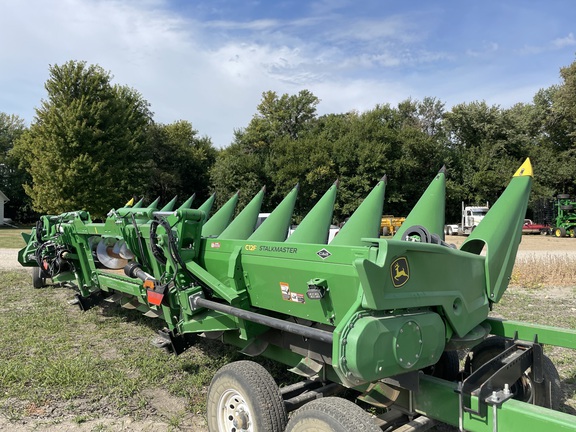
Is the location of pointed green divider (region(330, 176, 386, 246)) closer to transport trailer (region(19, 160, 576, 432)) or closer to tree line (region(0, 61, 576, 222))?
transport trailer (region(19, 160, 576, 432))

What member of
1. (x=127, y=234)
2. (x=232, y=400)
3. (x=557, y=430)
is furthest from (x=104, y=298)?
(x=557, y=430)

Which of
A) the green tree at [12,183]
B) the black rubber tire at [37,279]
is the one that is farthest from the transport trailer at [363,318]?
the green tree at [12,183]

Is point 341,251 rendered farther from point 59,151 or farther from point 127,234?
point 59,151

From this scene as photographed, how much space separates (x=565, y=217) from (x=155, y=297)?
35200 millimetres

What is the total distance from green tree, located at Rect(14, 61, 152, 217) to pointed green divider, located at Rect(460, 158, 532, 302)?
31.4m

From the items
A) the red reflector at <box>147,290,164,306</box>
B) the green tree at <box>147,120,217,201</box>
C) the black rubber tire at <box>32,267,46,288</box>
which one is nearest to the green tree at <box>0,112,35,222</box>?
the green tree at <box>147,120,217,201</box>

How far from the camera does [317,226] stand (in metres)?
4.61

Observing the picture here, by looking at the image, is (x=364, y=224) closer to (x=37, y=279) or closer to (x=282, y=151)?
(x=37, y=279)

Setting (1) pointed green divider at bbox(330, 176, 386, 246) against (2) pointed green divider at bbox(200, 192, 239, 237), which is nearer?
(1) pointed green divider at bbox(330, 176, 386, 246)

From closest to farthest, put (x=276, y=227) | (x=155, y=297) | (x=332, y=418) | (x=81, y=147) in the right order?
1. (x=332, y=418)
2. (x=155, y=297)
3. (x=276, y=227)
4. (x=81, y=147)

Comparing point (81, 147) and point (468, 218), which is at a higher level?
point (81, 147)

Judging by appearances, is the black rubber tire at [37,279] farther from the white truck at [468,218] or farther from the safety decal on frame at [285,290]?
the white truck at [468,218]

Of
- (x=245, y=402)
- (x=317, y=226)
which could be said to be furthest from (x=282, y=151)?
(x=245, y=402)

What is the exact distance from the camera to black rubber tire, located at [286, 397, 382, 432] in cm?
235
